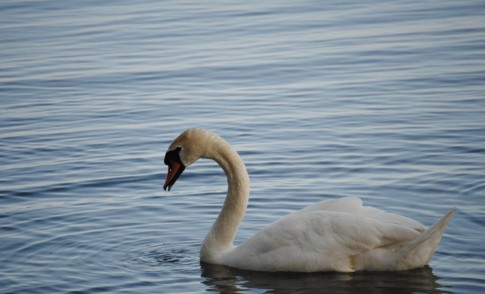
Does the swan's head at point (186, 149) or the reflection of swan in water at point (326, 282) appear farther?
the swan's head at point (186, 149)

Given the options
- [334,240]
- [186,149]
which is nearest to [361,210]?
[334,240]

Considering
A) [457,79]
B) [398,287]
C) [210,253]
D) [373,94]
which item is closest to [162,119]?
[373,94]

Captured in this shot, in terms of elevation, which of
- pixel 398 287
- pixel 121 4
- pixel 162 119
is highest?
pixel 121 4

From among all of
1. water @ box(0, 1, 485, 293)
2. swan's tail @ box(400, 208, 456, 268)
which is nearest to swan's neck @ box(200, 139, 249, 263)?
water @ box(0, 1, 485, 293)

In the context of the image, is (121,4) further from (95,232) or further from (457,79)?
(95,232)

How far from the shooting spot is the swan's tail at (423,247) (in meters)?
9.26

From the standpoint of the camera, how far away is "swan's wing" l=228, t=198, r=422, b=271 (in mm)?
9547

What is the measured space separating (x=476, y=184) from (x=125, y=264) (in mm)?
4048

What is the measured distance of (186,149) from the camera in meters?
10.5

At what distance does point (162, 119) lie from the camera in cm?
1557

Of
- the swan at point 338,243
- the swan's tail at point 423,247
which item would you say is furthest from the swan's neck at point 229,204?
the swan's tail at point 423,247

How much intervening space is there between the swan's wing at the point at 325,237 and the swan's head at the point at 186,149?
103cm

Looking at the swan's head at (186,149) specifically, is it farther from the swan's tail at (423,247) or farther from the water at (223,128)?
the swan's tail at (423,247)

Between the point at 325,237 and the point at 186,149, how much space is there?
164 centimetres
